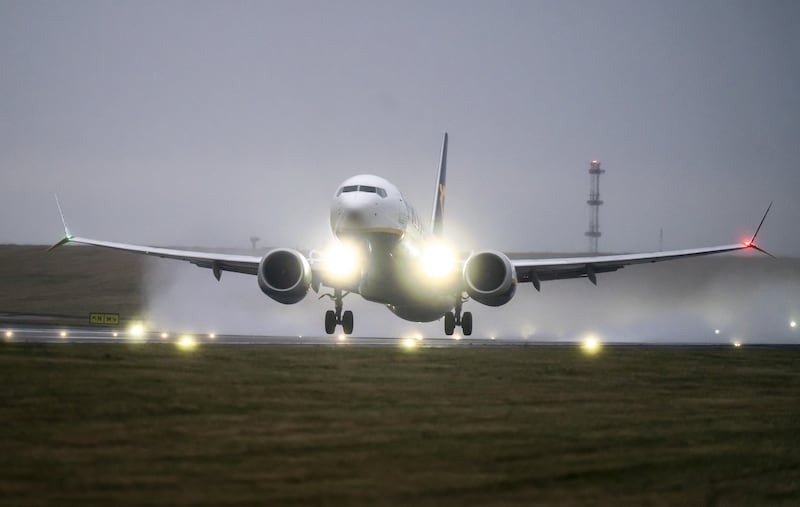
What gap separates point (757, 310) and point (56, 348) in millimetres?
73638

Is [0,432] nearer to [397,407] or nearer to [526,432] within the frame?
[397,407]

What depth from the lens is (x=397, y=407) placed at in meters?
17.5

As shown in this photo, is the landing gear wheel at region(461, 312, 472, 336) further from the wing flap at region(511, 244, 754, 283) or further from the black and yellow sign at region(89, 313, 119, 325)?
the black and yellow sign at region(89, 313, 119, 325)

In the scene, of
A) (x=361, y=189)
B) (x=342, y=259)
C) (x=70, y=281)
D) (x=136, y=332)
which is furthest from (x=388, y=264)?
(x=70, y=281)

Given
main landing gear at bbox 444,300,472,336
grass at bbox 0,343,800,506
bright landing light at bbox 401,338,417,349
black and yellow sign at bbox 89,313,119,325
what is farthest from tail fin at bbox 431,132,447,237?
grass at bbox 0,343,800,506

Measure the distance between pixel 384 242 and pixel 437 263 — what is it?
4.99 metres

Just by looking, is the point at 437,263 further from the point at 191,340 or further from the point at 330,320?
the point at 191,340

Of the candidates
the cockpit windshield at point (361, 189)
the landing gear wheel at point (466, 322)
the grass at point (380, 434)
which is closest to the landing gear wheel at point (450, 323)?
the landing gear wheel at point (466, 322)

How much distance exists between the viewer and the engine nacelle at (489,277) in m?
39.9

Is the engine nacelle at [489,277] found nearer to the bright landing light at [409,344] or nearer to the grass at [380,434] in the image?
the bright landing light at [409,344]

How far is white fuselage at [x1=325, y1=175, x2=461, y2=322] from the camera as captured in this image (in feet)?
119

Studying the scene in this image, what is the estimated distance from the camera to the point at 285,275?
38844 mm

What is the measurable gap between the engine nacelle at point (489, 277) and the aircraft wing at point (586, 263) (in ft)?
9.00

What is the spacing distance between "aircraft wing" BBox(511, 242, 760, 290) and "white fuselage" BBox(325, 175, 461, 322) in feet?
14.8
